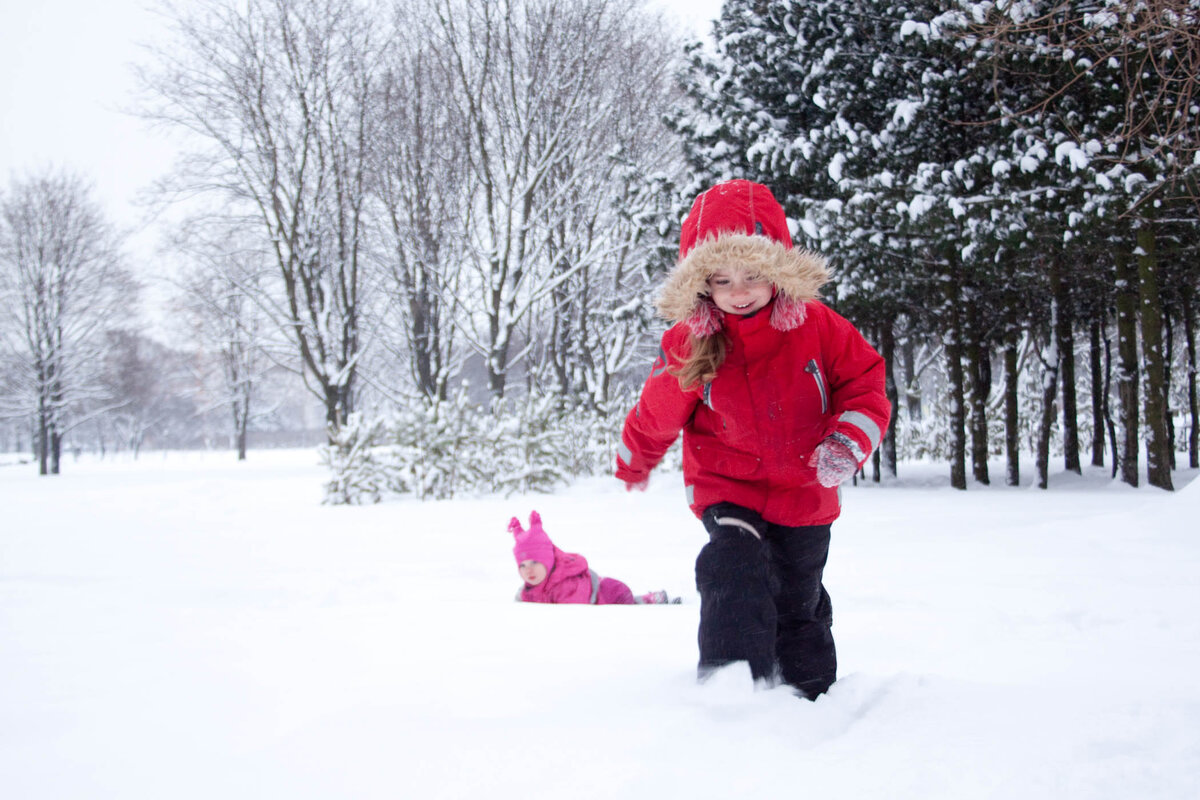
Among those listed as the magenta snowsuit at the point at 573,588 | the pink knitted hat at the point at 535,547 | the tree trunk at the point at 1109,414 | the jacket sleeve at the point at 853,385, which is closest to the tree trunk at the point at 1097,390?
the tree trunk at the point at 1109,414

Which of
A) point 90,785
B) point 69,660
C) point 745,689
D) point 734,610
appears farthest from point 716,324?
point 69,660

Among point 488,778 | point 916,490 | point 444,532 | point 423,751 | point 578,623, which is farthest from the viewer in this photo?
point 916,490

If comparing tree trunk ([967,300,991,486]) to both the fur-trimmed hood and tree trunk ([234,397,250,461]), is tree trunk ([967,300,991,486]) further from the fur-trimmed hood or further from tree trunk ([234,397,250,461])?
tree trunk ([234,397,250,461])

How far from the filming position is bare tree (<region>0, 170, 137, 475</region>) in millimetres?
23969

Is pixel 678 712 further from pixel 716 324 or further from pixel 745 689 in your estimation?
pixel 716 324

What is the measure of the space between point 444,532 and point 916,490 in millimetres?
6355

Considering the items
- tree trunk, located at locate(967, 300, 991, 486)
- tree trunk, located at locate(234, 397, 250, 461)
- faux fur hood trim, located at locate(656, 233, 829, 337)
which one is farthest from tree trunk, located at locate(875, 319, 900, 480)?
tree trunk, located at locate(234, 397, 250, 461)

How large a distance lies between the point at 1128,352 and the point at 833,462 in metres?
8.92

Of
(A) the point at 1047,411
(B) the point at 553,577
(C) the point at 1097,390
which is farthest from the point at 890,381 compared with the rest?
(B) the point at 553,577

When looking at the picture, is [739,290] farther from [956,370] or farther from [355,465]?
[355,465]

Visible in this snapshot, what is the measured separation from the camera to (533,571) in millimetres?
4141

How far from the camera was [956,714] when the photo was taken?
66.4 inches

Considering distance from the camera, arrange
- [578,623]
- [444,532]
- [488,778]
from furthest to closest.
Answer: [444,532] → [578,623] → [488,778]

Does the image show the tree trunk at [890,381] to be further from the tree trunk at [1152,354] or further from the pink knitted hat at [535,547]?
the pink knitted hat at [535,547]
